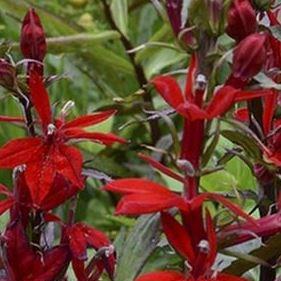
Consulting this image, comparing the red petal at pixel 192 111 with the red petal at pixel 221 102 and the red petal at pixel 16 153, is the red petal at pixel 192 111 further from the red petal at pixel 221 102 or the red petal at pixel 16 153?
the red petal at pixel 16 153

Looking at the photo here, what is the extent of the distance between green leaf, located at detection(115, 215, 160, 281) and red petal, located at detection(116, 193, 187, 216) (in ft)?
0.27

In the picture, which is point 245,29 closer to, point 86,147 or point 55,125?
point 55,125

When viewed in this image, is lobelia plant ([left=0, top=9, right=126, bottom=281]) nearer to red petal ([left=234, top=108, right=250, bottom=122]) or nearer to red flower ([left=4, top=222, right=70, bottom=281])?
red flower ([left=4, top=222, right=70, bottom=281])

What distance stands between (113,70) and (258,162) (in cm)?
89

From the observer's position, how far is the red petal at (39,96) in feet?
2.42

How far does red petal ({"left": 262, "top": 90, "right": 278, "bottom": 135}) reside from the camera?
753 mm

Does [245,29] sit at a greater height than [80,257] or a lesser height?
greater

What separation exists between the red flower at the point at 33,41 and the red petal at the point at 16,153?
0.28 feet

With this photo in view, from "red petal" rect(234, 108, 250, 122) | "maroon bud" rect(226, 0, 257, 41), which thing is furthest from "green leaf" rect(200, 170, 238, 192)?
"maroon bud" rect(226, 0, 257, 41)

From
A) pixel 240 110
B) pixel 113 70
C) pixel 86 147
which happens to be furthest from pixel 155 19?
A: pixel 240 110

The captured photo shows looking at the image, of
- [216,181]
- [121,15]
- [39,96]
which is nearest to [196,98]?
[39,96]

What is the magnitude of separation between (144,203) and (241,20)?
0.53 ft

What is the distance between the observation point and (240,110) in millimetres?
818

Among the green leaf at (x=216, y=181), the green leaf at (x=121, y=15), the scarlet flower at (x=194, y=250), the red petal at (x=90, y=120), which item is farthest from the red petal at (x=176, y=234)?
the green leaf at (x=121, y=15)
